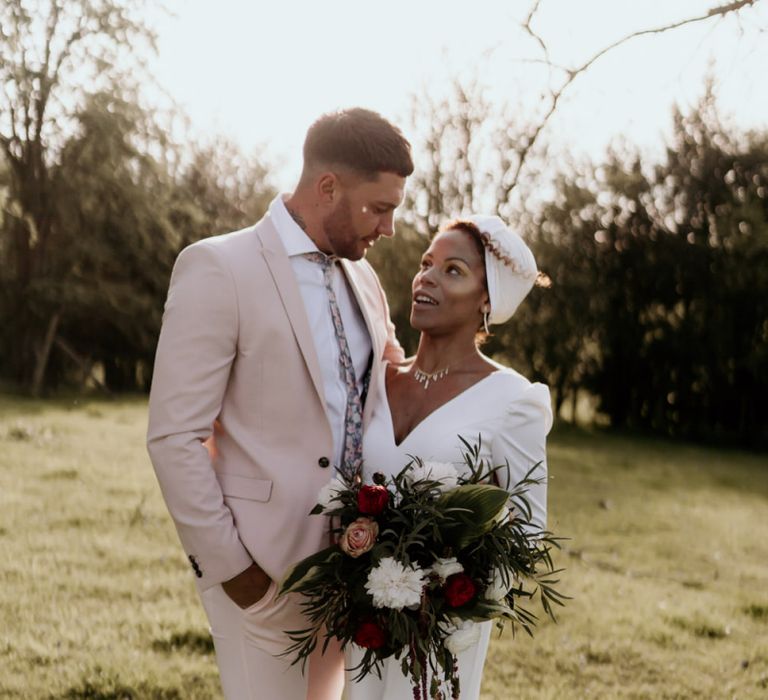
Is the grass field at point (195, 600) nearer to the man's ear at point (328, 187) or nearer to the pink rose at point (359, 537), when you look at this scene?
the pink rose at point (359, 537)

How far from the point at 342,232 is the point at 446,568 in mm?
1249

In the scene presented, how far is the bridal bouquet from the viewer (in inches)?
108

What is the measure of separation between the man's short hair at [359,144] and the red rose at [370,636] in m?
1.50

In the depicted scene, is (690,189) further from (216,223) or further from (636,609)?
(636,609)

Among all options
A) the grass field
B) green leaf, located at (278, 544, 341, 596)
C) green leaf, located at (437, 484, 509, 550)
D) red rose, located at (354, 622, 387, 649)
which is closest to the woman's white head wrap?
green leaf, located at (437, 484, 509, 550)

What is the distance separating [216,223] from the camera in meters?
27.3

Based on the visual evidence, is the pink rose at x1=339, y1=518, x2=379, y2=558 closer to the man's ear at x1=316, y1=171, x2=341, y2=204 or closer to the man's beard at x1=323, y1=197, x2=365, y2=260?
the man's beard at x1=323, y1=197, x2=365, y2=260

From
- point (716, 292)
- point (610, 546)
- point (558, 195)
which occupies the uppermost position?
point (558, 195)

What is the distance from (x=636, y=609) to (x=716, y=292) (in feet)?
45.7

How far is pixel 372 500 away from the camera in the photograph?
2.81 m

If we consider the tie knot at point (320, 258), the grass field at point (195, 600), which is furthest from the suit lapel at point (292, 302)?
the grass field at point (195, 600)

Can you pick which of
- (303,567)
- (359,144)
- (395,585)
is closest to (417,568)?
(395,585)

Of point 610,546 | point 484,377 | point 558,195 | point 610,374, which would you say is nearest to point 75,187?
point 558,195

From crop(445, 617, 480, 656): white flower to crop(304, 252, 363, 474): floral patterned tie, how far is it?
69 centimetres
